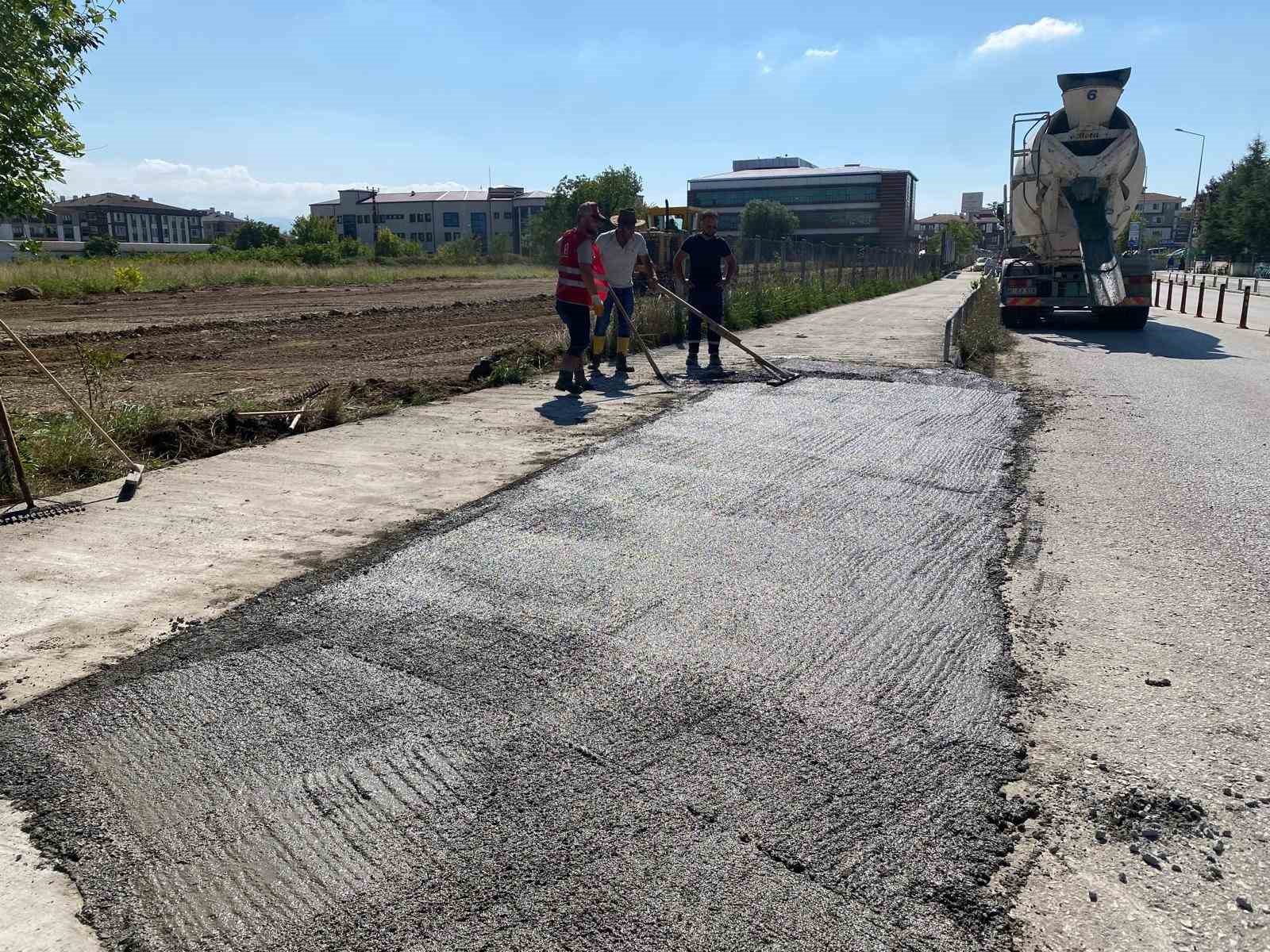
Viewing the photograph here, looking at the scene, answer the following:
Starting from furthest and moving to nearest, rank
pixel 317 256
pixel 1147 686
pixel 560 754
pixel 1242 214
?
pixel 1242 214, pixel 317 256, pixel 1147 686, pixel 560 754

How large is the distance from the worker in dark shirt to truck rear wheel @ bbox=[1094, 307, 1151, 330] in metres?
9.31

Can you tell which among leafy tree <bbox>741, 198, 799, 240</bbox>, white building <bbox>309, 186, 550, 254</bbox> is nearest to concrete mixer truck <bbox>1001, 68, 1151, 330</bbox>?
leafy tree <bbox>741, 198, 799, 240</bbox>

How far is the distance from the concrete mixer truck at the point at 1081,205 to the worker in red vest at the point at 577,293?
10976 millimetres

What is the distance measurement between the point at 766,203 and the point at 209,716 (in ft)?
363

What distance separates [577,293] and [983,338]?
7667 mm

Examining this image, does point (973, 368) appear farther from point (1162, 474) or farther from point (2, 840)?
point (2, 840)

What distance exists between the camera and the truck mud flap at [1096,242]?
54.1 ft

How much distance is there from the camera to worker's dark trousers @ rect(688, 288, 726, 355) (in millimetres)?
11414

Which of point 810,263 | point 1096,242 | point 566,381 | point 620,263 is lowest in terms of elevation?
point 566,381

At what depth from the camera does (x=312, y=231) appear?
78938 mm

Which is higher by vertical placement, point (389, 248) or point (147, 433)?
point (389, 248)

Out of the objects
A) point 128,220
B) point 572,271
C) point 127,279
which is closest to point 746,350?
point 572,271

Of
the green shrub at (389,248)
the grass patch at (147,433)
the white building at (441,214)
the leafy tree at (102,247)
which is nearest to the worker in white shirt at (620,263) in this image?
the grass patch at (147,433)

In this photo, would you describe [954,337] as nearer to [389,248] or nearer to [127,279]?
[127,279]
